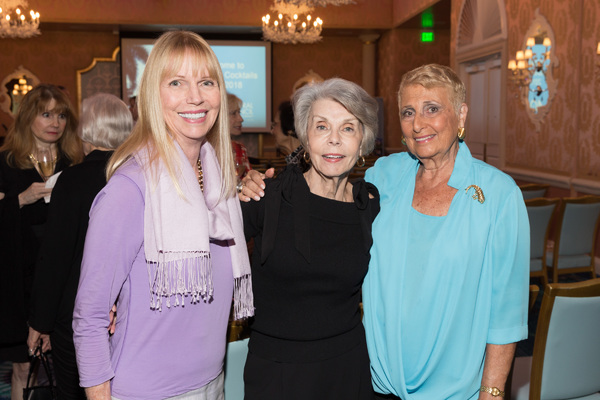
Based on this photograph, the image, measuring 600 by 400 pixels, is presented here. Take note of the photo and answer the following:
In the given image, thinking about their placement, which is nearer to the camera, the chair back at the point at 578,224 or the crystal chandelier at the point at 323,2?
the chair back at the point at 578,224

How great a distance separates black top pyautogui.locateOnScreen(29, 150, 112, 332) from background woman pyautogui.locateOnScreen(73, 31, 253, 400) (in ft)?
2.40

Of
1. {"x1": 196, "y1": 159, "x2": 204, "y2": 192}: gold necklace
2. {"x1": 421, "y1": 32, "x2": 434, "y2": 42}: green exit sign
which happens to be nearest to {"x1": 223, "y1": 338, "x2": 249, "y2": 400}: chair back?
{"x1": 196, "y1": 159, "x2": 204, "y2": 192}: gold necklace

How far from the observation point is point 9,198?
9.28ft

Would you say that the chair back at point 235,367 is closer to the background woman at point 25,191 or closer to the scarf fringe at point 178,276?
the scarf fringe at point 178,276

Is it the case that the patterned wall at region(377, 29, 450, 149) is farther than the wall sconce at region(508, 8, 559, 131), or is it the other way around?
the patterned wall at region(377, 29, 450, 149)

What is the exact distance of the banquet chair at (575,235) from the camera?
5094 millimetres

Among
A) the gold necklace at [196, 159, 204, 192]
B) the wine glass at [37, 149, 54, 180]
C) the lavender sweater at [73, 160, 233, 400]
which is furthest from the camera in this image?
the wine glass at [37, 149, 54, 180]

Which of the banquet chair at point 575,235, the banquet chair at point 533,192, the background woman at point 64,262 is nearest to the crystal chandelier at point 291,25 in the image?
the banquet chair at point 533,192

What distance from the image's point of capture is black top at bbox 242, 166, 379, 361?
1711 millimetres

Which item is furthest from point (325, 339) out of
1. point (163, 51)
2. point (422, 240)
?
point (163, 51)

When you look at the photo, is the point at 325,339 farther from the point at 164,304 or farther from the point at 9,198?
the point at 9,198

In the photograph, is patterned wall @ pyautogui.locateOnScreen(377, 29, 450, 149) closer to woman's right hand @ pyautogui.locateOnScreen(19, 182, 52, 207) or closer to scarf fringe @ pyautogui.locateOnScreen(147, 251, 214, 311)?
woman's right hand @ pyautogui.locateOnScreen(19, 182, 52, 207)

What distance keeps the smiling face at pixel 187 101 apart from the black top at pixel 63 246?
0.76 m

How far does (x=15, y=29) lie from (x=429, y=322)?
34.4ft
